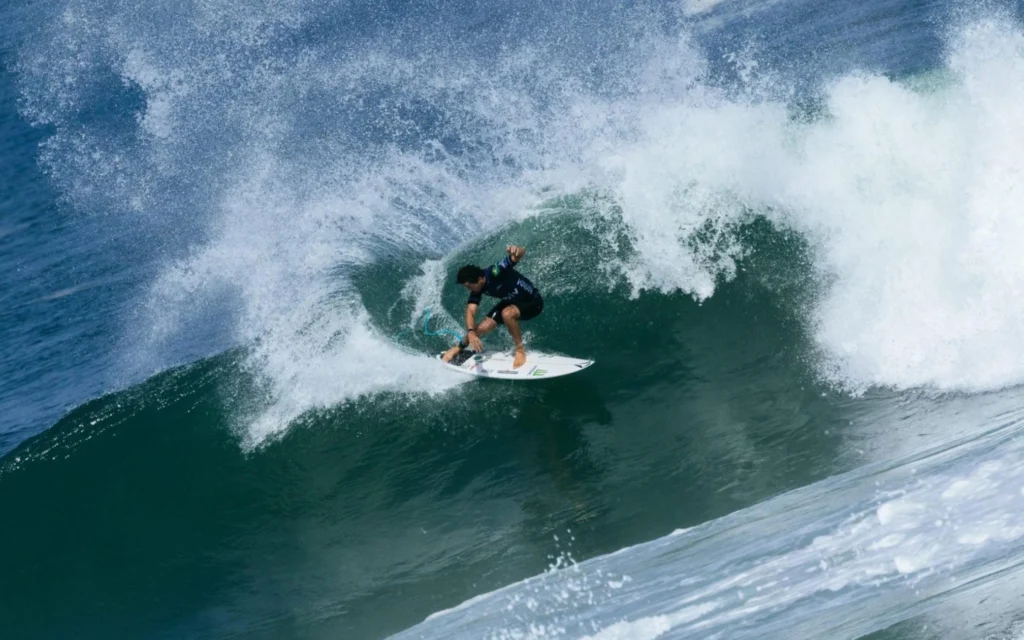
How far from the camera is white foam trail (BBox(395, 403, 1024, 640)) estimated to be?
313 inches

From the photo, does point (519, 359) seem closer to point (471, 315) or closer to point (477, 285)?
point (471, 315)

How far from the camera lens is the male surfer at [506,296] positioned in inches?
430

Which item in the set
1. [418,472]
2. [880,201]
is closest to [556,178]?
[880,201]

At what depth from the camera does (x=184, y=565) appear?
10508mm

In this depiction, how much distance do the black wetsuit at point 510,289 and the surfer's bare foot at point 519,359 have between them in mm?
383

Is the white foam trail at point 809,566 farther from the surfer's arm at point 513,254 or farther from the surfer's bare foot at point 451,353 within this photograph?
the surfer's arm at point 513,254

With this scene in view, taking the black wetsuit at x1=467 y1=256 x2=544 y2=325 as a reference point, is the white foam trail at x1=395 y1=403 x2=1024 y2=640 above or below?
below

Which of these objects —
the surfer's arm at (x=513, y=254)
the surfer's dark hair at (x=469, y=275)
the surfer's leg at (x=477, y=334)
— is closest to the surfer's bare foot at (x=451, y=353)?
the surfer's leg at (x=477, y=334)

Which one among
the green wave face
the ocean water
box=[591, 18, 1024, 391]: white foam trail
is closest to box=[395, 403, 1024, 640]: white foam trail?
the ocean water

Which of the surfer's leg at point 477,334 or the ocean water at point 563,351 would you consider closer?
the ocean water at point 563,351

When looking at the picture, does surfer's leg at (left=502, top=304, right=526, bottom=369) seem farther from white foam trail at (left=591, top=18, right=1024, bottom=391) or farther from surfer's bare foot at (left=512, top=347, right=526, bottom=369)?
white foam trail at (left=591, top=18, right=1024, bottom=391)

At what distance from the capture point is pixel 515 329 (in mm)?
11156

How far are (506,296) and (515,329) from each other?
15.5 inches

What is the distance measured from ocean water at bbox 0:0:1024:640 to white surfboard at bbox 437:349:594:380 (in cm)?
28
